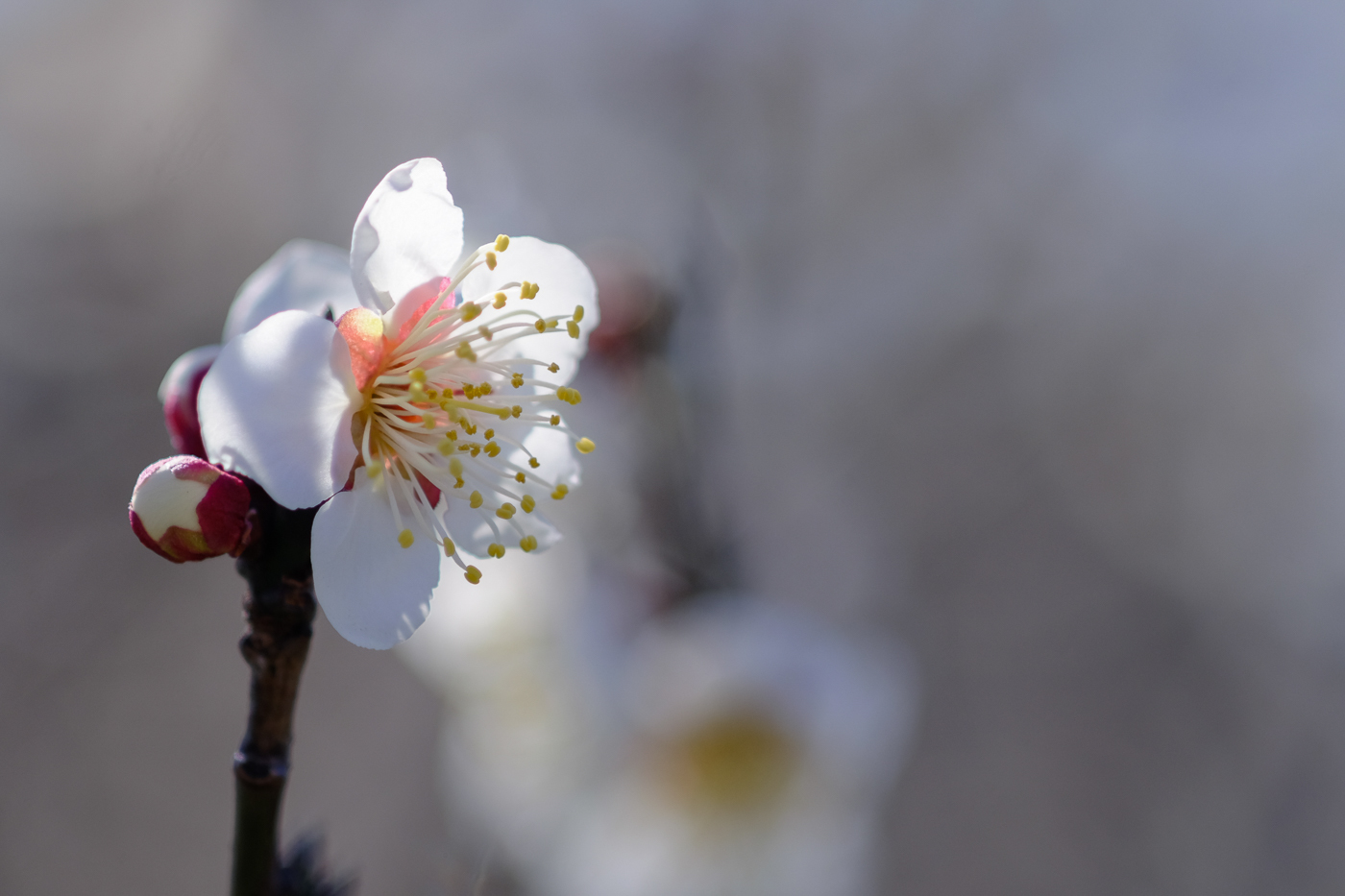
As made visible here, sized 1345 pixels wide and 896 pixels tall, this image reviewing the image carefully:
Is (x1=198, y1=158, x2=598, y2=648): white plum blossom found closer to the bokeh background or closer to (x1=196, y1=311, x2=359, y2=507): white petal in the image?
(x1=196, y1=311, x2=359, y2=507): white petal

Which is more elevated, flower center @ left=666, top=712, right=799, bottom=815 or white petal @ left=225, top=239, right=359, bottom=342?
white petal @ left=225, top=239, right=359, bottom=342

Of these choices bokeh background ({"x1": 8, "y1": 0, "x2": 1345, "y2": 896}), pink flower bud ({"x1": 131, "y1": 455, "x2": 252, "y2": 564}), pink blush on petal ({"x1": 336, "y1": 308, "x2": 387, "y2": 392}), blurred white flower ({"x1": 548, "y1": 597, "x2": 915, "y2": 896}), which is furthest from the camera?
bokeh background ({"x1": 8, "y1": 0, "x2": 1345, "y2": 896})

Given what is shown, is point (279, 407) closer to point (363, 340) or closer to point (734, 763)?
point (363, 340)

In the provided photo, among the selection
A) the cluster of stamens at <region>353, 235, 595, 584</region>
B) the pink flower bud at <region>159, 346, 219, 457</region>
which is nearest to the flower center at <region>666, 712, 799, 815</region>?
the cluster of stamens at <region>353, 235, 595, 584</region>

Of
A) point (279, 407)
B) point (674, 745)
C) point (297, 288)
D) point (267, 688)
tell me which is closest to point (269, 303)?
point (297, 288)

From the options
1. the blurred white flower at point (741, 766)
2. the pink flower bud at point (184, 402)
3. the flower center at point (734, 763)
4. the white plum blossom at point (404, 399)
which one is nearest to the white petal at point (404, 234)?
the white plum blossom at point (404, 399)

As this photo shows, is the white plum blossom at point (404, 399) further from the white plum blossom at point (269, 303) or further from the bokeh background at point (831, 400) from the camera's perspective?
the bokeh background at point (831, 400)

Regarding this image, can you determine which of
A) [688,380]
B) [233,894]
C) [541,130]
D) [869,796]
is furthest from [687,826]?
[541,130]

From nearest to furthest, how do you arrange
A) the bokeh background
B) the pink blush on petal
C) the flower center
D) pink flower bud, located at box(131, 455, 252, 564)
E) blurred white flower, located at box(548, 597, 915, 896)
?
pink flower bud, located at box(131, 455, 252, 564), the pink blush on petal, blurred white flower, located at box(548, 597, 915, 896), the flower center, the bokeh background
